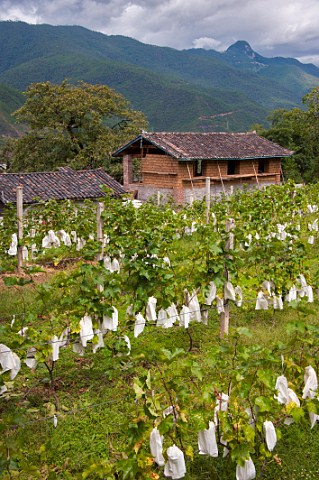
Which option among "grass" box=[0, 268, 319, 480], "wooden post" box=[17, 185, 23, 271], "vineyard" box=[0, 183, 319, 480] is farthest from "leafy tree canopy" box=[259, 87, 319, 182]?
"grass" box=[0, 268, 319, 480]

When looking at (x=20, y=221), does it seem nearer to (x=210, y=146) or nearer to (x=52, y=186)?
(x=52, y=186)

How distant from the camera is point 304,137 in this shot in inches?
1415

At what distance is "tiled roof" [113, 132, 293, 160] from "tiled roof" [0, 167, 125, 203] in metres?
6.08

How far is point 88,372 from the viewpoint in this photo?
5.79 m

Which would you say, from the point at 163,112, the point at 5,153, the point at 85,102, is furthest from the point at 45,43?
the point at 85,102

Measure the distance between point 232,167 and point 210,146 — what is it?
2.67 metres

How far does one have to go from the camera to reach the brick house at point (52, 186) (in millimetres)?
16953

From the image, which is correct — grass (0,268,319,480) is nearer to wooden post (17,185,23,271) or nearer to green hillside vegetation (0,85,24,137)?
wooden post (17,185,23,271)

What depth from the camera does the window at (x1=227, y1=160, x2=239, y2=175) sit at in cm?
2767

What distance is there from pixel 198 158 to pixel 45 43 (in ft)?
627

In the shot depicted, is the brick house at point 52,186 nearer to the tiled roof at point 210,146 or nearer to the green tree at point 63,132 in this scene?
the tiled roof at point 210,146

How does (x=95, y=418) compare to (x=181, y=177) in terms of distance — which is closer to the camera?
(x=95, y=418)

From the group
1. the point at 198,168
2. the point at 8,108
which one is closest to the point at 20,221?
the point at 198,168

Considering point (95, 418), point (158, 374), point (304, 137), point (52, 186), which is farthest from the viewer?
point (304, 137)
